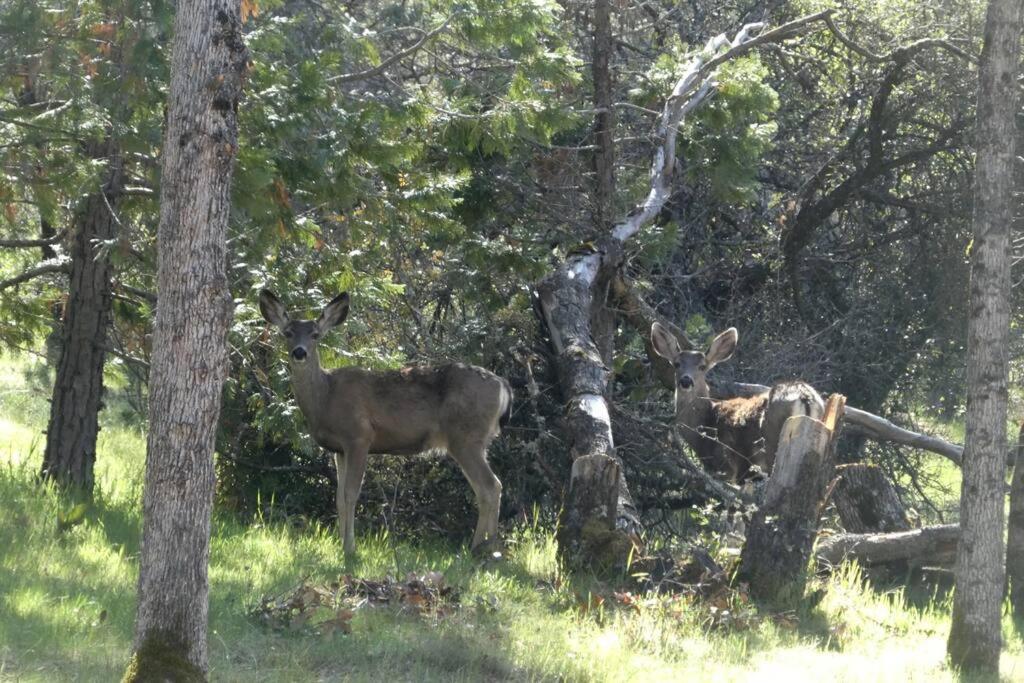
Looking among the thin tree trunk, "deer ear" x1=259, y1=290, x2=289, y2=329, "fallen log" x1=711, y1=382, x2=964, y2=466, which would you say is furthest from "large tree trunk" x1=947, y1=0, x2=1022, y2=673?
"deer ear" x1=259, y1=290, x2=289, y2=329

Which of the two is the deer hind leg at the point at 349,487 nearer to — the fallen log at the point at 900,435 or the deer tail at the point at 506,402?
the deer tail at the point at 506,402

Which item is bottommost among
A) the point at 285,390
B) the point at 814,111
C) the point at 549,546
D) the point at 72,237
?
the point at 549,546

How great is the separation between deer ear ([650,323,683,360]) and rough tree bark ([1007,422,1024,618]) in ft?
13.3

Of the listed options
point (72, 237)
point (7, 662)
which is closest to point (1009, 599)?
point (7, 662)

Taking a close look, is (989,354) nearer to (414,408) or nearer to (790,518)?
(790,518)

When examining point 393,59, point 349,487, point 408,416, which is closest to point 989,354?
point 393,59

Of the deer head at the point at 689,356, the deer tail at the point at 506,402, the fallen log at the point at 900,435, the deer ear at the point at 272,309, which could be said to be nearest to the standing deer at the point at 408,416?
the deer tail at the point at 506,402

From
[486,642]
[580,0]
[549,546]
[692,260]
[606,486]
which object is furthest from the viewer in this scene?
[692,260]

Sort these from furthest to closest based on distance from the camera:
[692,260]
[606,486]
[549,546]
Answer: [692,260] → [549,546] → [606,486]

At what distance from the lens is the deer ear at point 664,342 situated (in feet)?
45.5

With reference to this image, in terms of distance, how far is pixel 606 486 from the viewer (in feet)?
34.0

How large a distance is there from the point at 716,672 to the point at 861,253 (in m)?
10.6

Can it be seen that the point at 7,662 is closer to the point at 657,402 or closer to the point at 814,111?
the point at 657,402

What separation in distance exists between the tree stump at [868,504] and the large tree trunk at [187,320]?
7.88 meters
